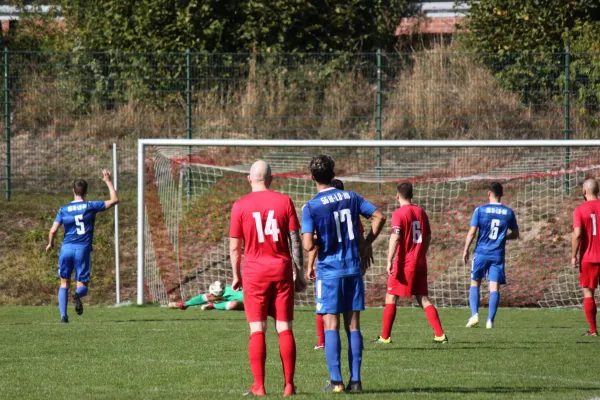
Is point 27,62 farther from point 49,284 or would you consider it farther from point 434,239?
point 434,239

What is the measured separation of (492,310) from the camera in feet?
43.7

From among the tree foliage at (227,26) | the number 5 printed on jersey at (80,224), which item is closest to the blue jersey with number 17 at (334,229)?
the number 5 printed on jersey at (80,224)

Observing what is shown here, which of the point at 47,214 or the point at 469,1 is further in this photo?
the point at 469,1

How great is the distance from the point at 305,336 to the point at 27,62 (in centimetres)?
1068

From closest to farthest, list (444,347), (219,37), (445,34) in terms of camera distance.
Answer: (444,347)
(219,37)
(445,34)

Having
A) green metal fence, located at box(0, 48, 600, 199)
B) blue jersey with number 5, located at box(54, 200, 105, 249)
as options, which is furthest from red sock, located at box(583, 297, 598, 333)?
green metal fence, located at box(0, 48, 600, 199)

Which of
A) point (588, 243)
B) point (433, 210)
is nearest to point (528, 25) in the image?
point (433, 210)

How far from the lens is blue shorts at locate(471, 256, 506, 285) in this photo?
44.4 feet

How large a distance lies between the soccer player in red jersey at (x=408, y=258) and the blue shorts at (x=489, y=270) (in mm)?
2116

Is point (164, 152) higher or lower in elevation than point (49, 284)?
higher

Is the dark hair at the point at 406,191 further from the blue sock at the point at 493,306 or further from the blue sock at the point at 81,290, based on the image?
the blue sock at the point at 81,290

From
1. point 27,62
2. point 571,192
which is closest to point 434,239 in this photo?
point 571,192

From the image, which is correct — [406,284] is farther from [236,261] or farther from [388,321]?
[236,261]

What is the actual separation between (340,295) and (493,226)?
19.7 ft
